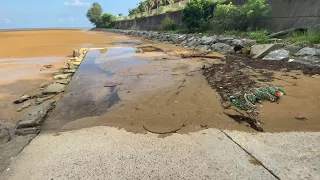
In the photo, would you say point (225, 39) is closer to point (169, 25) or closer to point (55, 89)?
point (55, 89)

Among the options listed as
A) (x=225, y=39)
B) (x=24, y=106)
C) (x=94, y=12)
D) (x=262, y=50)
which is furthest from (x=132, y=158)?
(x=94, y=12)

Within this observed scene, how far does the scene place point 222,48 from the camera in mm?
10852

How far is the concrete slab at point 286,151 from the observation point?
8.03 feet

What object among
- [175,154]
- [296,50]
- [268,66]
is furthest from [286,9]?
[175,154]

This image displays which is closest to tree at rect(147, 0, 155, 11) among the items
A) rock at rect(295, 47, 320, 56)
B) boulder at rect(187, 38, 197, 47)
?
boulder at rect(187, 38, 197, 47)

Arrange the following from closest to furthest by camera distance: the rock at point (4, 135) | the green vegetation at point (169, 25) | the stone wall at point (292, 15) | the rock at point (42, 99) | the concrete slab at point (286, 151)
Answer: the concrete slab at point (286, 151) < the rock at point (4, 135) < the rock at point (42, 99) < the stone wall at point (292, 15) < the green vegetation at point (169, 25)

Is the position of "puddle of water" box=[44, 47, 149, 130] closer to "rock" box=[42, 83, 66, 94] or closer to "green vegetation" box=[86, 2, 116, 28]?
"rock" box=[42, 83, 66, 94]

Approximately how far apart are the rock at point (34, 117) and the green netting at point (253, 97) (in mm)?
3420

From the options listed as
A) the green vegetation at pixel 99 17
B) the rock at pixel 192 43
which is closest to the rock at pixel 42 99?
the rock at pixel 192 43

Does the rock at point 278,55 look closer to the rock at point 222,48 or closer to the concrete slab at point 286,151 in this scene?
the rock at point 222,48

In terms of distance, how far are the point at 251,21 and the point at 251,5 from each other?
976mm

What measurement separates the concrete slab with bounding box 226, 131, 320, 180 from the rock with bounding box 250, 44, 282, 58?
18.1 feet

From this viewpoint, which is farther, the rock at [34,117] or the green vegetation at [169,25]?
the green vegetation at [169,25]

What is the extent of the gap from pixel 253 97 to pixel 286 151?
1628 mm
